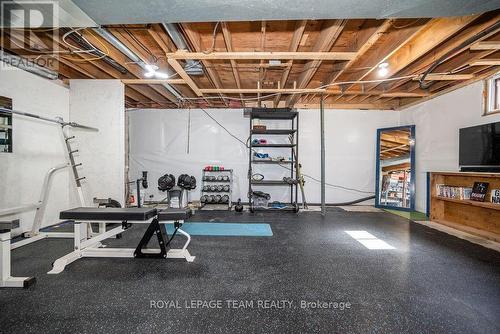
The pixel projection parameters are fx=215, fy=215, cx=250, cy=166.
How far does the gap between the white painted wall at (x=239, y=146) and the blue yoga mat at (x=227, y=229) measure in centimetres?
203

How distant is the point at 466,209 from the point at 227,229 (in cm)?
445

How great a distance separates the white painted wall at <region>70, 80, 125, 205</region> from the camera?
4.09m

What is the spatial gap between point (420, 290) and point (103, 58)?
493 centimetres

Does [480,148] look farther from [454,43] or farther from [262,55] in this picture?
[262,55]

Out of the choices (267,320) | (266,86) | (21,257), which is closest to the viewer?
(267,320)

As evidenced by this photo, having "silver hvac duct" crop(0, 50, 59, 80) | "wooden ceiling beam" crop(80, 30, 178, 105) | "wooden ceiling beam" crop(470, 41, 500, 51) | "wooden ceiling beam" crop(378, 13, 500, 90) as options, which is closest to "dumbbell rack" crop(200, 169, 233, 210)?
"wooden ceiling beam" crop(80, 30, 178, 105)

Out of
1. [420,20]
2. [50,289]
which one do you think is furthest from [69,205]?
[420,20]

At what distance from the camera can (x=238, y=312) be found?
1746mm

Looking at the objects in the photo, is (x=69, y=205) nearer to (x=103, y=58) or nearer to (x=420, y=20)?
(x=103, y=58)

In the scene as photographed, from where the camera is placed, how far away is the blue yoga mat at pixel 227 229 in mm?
3613

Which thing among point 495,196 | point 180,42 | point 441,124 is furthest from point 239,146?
point 495,196

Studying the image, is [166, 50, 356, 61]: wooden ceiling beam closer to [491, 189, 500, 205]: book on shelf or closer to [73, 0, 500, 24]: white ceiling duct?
[73, 0, 500, 24]: white ceiling duct

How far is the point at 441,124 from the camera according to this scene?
4652 mm

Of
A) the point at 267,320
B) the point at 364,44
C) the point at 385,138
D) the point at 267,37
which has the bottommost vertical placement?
the point at 267,320
